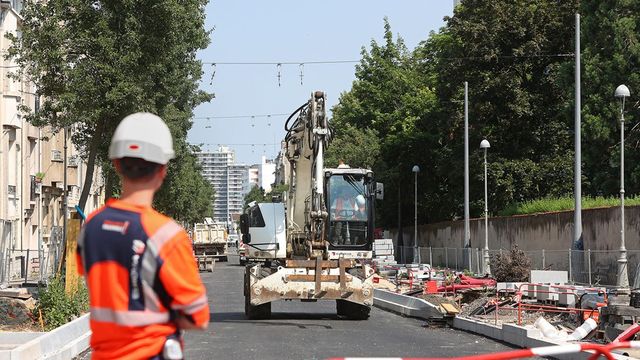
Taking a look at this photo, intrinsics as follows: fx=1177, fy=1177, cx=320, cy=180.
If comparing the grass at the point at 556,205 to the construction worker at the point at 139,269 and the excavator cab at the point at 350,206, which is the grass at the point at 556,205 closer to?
the excavator cab at the point at 350,206

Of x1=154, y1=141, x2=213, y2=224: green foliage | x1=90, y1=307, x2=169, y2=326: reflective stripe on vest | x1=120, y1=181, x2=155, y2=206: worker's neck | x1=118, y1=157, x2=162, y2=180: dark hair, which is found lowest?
x1=90, y1=307, x2=169, y2=326: reflective stripe on vest

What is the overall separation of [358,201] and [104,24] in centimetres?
870

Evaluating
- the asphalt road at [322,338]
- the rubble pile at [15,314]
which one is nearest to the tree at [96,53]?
the asphalt road at [322,338]

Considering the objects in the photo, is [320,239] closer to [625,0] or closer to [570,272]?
[570,272]

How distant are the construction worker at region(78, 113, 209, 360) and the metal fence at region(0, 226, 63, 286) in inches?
1232

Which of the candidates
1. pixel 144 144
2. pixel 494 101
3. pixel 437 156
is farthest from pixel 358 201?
pixel 437 156

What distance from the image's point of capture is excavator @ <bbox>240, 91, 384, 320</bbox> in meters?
24.1

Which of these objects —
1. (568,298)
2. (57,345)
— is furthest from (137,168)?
(568,298)

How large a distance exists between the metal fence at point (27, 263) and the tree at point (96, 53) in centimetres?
534

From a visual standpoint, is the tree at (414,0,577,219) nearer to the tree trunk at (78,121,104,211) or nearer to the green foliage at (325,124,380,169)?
the green foliage at (325,124,380,169)

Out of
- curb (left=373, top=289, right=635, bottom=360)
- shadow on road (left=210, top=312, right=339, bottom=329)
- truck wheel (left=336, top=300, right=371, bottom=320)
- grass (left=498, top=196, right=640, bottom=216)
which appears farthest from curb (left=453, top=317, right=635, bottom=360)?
grass (left=498, top=196, right=640, bottom=216)

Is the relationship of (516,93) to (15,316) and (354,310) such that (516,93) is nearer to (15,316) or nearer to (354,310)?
(354,310)

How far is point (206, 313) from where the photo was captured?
15.4ft

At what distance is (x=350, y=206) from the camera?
95.8 ft
